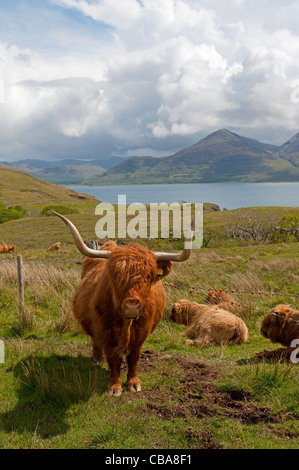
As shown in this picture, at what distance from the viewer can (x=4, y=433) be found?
343 centimetres

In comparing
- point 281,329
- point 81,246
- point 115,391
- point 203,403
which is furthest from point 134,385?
point 281,329

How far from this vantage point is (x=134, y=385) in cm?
432

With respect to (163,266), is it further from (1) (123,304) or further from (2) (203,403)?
(2) (203,403)

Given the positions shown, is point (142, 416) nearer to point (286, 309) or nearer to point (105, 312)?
point (105, 312)

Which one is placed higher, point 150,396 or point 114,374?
point 114,374

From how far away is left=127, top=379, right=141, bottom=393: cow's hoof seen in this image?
4.27 meters

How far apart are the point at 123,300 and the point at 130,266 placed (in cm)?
34

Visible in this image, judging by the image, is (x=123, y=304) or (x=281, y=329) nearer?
(x=123, y=304)

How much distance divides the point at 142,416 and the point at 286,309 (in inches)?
108

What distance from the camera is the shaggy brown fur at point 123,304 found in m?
3.55

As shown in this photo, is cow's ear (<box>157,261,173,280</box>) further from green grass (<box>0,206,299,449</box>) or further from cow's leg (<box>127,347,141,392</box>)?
green grass (<box>0,206,299,449</box>)

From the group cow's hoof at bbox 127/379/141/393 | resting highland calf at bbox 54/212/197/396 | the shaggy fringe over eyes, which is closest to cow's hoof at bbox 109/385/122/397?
resting highland calf at bbox 54/212/197/396

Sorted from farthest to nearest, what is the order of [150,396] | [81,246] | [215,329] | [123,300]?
[215,329], [150,396], [81,246], [123,300]

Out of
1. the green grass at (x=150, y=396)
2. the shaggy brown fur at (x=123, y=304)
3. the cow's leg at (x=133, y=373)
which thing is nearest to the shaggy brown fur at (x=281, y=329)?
the green grass at (x=150, y=396)
